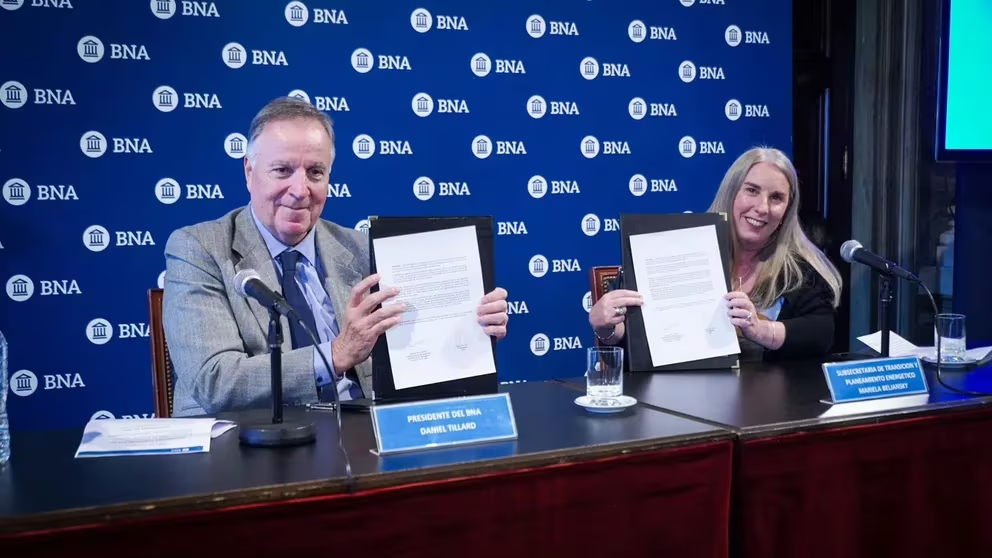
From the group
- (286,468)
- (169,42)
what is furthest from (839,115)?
(286,468)

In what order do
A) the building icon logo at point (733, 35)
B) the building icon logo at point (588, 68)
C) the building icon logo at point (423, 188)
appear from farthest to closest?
the building icon logo at point (733, 35) → the building icon logo at point (588, 68) → the building icon logo at point (423, 188)

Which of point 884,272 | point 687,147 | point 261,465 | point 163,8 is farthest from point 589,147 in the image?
point 261,465

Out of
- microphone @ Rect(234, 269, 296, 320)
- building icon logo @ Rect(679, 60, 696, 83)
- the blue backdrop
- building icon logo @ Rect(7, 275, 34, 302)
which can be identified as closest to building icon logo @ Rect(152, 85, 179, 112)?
the blue backdrop

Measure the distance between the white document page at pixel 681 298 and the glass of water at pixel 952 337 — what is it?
0.57m

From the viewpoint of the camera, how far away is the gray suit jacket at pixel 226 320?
182 centimetres

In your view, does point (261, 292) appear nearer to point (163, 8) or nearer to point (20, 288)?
point (20, 288)

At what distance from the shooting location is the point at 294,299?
2.08 meters

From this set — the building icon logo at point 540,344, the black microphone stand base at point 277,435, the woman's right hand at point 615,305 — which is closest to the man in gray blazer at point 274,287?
the black microphone stand base at point 277,435

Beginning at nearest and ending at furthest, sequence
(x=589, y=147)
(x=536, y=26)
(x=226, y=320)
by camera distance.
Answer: (x=226, y=320), (x=536, y=26), (x=589, y=147)

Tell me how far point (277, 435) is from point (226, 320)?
0.60 metres

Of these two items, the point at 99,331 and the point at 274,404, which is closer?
the point at 274,404

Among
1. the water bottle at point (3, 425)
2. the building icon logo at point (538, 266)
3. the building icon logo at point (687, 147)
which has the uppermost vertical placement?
the building icon logo at point (687, 147)

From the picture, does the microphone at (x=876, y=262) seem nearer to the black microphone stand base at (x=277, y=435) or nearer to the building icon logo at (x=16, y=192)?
the black microphone stand base at (x=277, y=435)

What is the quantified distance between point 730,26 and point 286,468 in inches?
149
